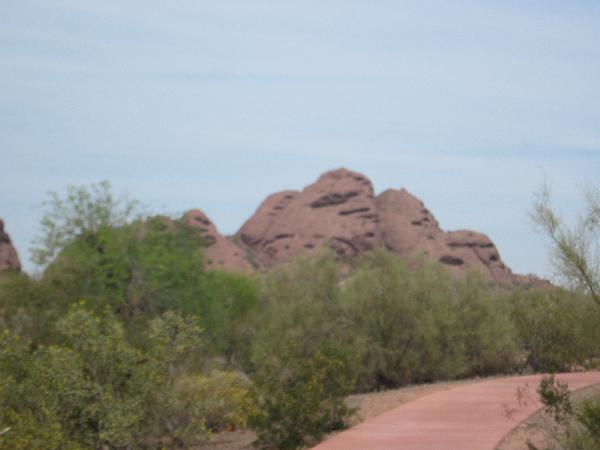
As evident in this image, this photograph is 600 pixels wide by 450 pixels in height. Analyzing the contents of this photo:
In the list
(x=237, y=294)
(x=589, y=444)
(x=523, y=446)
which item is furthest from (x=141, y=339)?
(x=237, y=294)

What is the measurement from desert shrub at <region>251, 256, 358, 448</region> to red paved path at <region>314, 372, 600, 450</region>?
698 mm

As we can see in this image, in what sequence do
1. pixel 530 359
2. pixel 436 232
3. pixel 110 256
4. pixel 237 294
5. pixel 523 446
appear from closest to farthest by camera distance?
pixel 523 446
pixel 110 256
pixel 530 359
pixel 237 294
pixel 436 232

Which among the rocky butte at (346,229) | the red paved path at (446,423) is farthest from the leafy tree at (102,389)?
the rocky butte at (346,229)

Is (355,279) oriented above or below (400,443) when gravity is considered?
above

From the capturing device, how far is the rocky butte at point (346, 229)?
92.1 metres

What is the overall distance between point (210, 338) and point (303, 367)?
286 inches

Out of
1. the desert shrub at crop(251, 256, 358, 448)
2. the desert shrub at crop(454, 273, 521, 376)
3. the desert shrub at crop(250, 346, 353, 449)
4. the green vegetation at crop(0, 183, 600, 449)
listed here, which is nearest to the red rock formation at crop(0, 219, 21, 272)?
the green vegetation at crop(0, 183, 600, 449)

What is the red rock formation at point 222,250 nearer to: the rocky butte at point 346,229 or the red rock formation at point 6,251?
Result: the rocky butte at point 346,229

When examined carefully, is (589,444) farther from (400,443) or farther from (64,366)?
(64,366)

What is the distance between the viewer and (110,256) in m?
22.0

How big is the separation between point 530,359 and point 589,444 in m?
16.6

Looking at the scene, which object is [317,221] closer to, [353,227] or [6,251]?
[353,227]

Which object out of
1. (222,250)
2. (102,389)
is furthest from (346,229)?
(102,389)

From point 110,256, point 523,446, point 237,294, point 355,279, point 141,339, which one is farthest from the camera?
point 237,294
